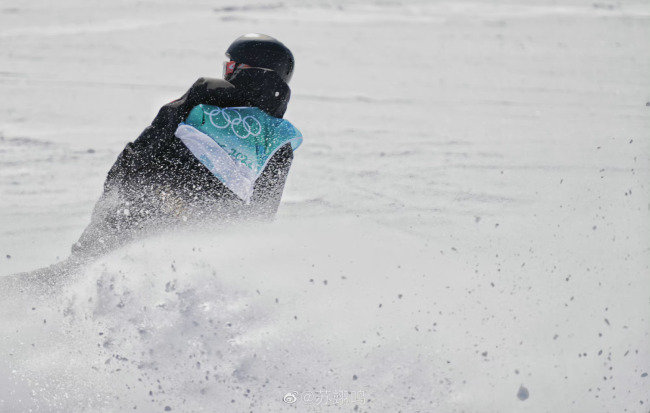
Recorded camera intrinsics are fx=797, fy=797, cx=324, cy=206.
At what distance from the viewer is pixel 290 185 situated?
4.86m

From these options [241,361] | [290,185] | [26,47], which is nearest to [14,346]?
[241,361]

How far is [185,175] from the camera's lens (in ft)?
11.0

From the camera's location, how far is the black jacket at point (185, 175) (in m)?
3.33

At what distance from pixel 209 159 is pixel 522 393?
1664 millimetres

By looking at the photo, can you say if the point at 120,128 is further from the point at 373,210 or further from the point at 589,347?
the point at 589,347

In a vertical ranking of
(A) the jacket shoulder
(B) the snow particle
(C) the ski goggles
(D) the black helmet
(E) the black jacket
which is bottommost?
(B) the snow particle

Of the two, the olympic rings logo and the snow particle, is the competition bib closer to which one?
the olympic rings logo

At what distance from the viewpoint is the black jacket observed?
3.33m

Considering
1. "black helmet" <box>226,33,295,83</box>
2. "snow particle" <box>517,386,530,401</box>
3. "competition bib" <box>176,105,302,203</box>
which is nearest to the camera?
"competition bib" <box>176,105,302,203</box>

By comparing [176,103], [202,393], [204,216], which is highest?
[176,103]

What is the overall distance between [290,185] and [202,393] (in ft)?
6.18

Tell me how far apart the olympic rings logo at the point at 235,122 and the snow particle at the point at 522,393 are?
1.57 metres

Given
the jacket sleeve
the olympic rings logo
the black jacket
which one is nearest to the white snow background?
the black jacket

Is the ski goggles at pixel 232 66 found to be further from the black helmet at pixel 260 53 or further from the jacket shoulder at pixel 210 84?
the jacket shoulder at pixel 210 84
